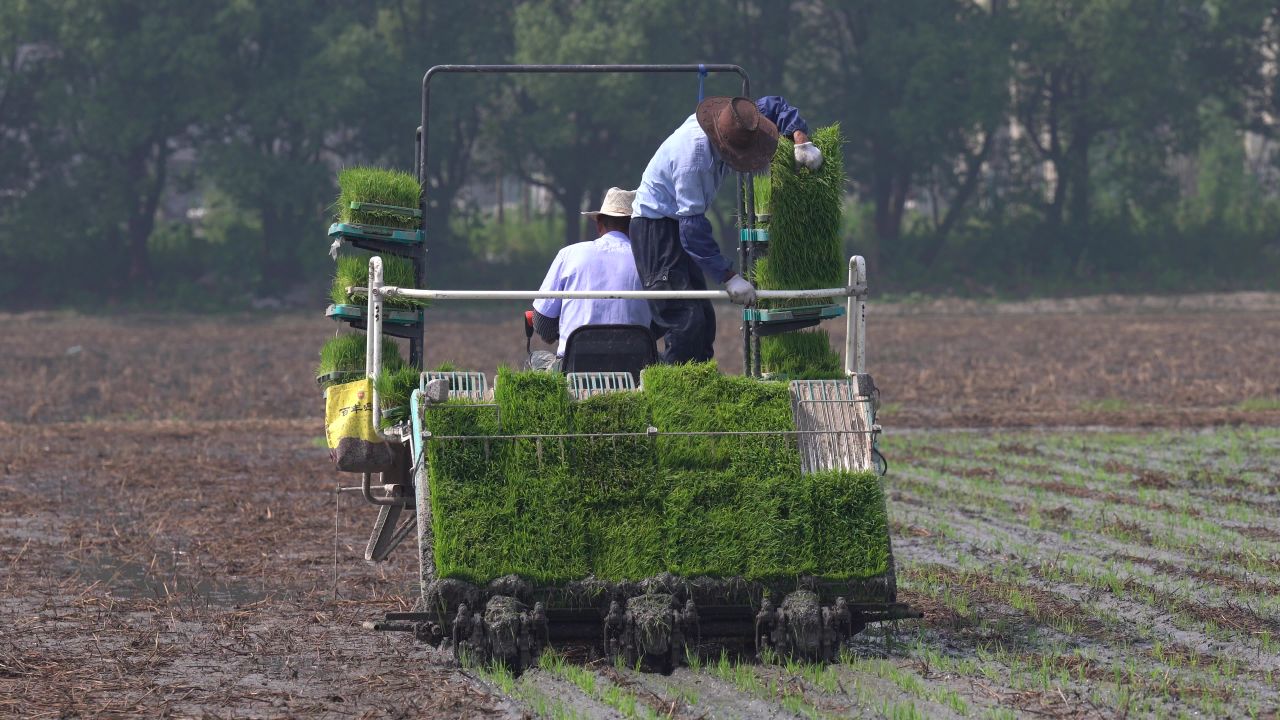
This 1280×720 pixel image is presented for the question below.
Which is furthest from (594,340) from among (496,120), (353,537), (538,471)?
(496,120)

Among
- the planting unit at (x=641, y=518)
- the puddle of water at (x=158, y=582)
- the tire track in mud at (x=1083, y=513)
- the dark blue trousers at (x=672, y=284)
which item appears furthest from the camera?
the tire track in mud at (x=1083, y=513)

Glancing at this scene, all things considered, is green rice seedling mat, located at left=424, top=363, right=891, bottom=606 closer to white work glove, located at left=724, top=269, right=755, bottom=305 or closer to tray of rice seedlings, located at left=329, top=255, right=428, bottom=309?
white work glove, located at left=724, top=269, right=755, bottom=305

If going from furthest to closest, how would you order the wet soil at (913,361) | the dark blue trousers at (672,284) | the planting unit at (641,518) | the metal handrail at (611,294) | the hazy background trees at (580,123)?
1. the hazy background trees at (580,123)
2. the wet soil at (913,361)
3. the dark blue trousers at (672,284)
4. the metal handrail at (611,294)
5. the planting unit at (641,518)

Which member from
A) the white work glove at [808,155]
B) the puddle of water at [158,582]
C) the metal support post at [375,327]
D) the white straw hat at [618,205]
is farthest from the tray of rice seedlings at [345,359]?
the white work glove at [808,155]

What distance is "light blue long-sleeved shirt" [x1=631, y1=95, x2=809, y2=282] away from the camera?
8.26 meters

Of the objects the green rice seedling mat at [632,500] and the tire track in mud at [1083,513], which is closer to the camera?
the green rice seedling mat at [632,500]

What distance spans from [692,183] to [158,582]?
13.7 feet

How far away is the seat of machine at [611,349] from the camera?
834cm

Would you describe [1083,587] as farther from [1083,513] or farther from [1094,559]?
[1083,513]

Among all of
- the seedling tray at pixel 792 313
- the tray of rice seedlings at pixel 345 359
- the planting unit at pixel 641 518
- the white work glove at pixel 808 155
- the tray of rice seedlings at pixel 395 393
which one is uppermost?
the white work glove at pixel 808 155

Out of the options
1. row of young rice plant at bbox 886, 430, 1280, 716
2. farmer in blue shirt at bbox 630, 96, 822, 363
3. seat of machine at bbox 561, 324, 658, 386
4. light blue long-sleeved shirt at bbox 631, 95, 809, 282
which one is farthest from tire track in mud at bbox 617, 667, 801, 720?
light blue long-sleeved shirt at bbox 631, 95, 809, 282

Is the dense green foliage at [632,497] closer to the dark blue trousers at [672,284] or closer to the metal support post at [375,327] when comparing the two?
the metal support post at [375,327]

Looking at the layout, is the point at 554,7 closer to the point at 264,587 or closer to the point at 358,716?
the point at 264,587

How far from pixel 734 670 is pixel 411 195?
3.04m
